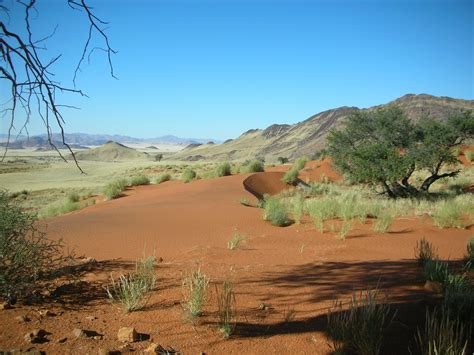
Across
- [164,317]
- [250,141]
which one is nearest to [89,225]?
[164,317]

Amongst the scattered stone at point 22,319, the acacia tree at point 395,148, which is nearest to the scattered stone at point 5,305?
the scattered stone at point 22,319

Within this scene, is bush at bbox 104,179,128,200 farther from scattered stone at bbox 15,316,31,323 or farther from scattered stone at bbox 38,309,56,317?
scattered stone at bbox 15,316,31,323

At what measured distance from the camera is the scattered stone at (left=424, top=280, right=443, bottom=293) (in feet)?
15.2

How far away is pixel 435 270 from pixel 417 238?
441 cm

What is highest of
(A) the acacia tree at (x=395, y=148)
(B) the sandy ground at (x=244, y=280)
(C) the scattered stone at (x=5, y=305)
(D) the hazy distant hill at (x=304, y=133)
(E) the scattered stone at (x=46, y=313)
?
(D) the hazy distant hill at (x=304, y=133)

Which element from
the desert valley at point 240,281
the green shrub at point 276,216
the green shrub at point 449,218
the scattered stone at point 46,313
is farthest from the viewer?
the green shrub at point 276,216

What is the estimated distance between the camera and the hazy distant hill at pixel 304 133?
54.8m

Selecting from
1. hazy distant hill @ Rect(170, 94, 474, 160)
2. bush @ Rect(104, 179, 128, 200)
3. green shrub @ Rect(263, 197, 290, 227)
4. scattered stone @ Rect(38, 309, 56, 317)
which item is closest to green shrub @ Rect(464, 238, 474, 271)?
green shrub @ Rect(263, 197, 290, 227)

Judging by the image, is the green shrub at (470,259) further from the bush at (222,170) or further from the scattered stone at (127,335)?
the bush at (222,170)

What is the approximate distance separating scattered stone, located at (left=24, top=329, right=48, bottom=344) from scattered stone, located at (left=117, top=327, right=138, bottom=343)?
666 mm

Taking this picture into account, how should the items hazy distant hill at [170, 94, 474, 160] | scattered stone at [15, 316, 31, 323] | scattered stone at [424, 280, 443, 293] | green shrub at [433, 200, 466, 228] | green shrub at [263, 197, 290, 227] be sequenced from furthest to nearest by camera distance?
hazy distant hill at [170, 94, 474, 160], green shrub at [263, 197, 290, 227], green shrub at [433, 200, 466, 228], scattered stone at [424, 280, 443, 293], scattered stone at [15, 316, 31, 323]

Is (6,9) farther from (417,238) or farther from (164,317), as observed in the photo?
(417,238)

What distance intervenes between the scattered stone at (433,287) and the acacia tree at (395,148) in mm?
13060

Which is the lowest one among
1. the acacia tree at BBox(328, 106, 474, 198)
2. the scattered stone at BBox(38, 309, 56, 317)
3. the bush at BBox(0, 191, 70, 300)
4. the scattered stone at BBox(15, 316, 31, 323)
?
the scattered stone at BBox(38, 309, 56, 317)
